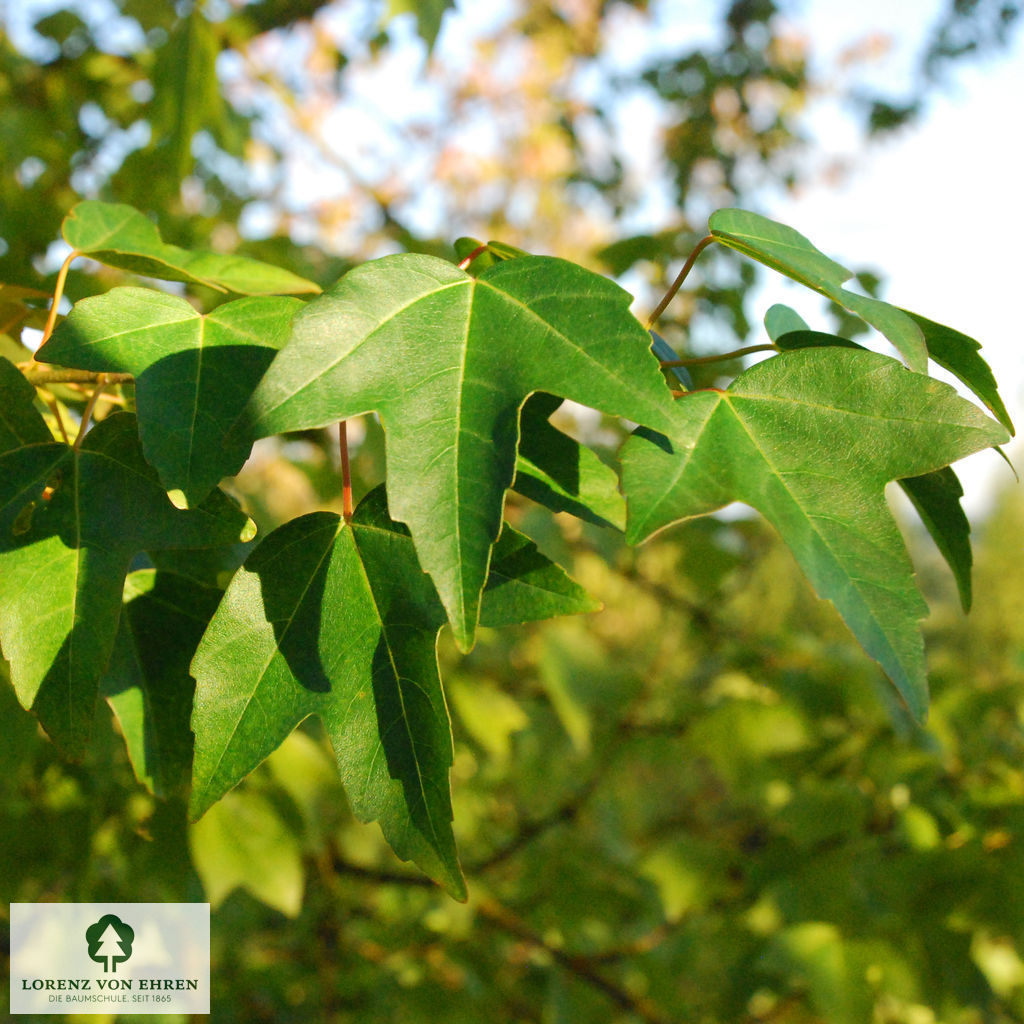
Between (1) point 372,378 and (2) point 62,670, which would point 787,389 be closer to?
(1) point 372,378

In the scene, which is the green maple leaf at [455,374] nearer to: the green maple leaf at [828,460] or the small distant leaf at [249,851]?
the green maple leaf at [828,460]

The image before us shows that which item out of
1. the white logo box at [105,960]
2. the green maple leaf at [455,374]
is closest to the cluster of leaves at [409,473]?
the green maple leaf at [455,374]

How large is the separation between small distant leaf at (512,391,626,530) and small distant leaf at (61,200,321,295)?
23 centimetres

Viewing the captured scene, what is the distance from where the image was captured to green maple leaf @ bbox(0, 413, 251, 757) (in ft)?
1.48

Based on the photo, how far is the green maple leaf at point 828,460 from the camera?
410 mm

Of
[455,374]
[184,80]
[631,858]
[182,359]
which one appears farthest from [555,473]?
[631,858]

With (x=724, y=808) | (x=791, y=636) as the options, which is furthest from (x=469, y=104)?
(x=791, y=636)

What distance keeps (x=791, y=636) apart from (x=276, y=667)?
138 cm

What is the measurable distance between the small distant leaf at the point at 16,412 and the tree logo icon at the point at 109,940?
0.62 metres

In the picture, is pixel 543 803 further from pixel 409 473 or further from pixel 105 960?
pixel 409 473

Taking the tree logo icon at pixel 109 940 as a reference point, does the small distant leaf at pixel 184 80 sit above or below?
above

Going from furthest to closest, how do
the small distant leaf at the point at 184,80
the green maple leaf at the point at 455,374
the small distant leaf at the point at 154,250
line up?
Result: 1. the small distant leaf at the point at 184,80
2. the small distant leaf at the point at 154,250
3. the green maple leaf at the point at 455,374

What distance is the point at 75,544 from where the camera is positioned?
1.55 feet

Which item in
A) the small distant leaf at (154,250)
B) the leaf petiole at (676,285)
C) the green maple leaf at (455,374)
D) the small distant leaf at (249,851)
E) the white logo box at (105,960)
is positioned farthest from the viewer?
the small distant leaf at (249,851)
